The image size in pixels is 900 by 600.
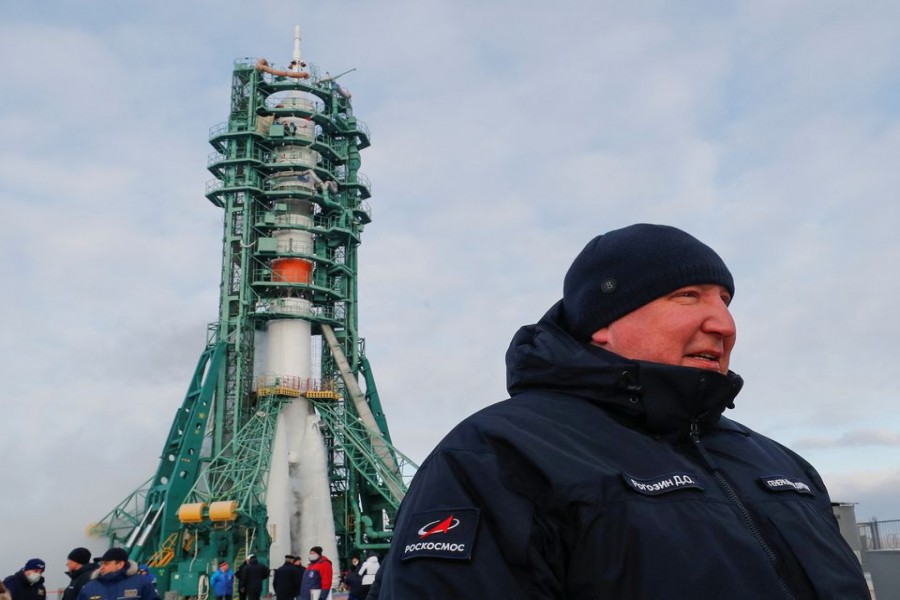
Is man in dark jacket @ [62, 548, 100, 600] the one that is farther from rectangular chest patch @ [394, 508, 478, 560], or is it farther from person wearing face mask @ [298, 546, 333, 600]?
rectangular chest patch @ [394, 508, 478, 560]

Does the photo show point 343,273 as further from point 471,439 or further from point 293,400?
point 471,439

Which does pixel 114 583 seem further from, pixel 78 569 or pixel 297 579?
pixel 297 579

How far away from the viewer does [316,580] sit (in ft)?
60.1

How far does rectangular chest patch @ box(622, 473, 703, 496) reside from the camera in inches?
87.5

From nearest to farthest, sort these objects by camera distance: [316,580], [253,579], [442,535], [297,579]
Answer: [442,535] < [316,580] < [297,579] < [253,579]

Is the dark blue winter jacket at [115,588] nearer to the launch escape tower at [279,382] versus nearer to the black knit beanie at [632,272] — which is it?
the black knit beanie at [632,272]

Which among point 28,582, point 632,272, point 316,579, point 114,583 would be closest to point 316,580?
point 316,579

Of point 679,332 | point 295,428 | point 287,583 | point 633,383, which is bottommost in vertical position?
point 287,583

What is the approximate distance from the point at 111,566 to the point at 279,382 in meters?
32.3

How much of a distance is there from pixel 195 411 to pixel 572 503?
133ft

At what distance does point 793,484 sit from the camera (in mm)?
2664

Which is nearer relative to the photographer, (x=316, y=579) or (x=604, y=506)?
(x=604, y=506)

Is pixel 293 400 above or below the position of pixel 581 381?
above

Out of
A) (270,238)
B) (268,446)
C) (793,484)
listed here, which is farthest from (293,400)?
(793,484)
